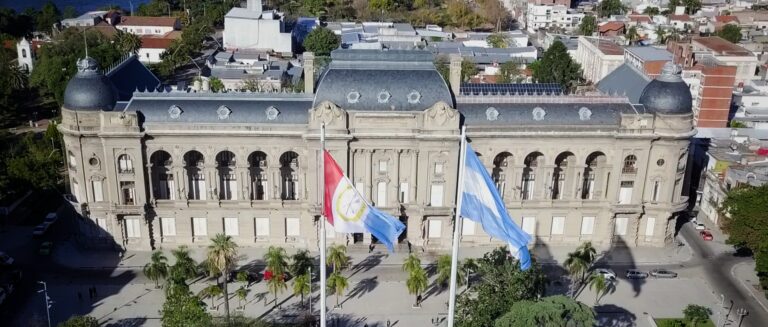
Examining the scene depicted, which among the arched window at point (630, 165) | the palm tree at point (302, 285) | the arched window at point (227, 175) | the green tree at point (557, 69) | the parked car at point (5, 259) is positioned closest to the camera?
the palm tree at point (302, 285)

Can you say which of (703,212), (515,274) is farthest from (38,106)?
(703,212)

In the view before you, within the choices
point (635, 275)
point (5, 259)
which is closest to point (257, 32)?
point (5, 259)

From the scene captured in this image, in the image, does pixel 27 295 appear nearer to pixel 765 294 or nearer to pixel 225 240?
pixel 225 240

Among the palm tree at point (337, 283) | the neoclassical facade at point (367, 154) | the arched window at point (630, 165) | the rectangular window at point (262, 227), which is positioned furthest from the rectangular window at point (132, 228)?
the arched window at point (630, 165)

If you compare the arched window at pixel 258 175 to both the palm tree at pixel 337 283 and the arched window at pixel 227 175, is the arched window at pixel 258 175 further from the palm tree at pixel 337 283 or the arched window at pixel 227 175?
the palm tree at pixel 337 283

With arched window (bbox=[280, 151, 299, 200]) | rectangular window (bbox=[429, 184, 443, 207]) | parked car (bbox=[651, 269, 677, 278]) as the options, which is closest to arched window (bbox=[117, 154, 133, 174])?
arched window (bbox=[280, 151, 299, 200])

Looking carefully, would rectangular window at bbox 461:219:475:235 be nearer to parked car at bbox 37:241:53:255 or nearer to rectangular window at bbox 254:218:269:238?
rectangular window at bbox 254:218:269:238

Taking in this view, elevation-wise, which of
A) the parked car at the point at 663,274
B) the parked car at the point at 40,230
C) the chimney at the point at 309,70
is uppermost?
the chimney at the point at 309,70
